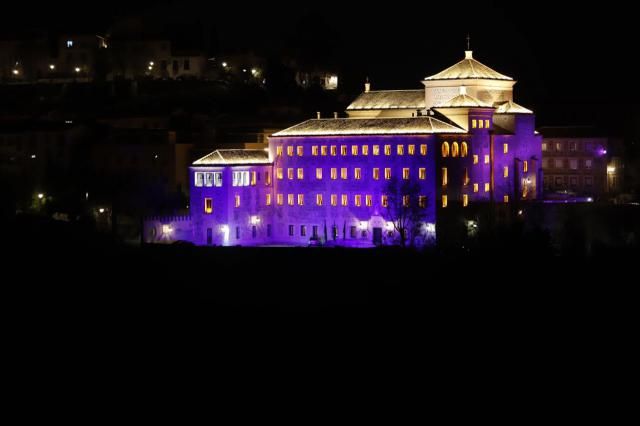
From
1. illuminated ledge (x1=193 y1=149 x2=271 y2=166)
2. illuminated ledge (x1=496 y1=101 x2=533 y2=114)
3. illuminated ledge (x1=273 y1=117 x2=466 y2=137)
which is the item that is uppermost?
illuminated ledge (x1=496 y1=101 x2=533 y2=114)

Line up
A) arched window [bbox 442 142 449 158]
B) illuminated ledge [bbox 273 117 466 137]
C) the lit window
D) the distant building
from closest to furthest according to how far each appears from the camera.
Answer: illuminated ledge [bbox 273 117 466 137]
arched window [bbox 442 142 449 158]
the lit window
the distant building

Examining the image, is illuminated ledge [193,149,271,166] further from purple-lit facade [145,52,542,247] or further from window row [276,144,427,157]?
window row [276,144,427,157]

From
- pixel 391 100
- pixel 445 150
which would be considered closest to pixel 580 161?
pixel 391 100

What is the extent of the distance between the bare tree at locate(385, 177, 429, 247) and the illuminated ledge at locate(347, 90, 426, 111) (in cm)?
716

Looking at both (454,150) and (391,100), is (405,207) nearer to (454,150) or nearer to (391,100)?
(454,150)

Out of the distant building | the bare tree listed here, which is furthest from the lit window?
the distant building

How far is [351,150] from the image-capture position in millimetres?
59312

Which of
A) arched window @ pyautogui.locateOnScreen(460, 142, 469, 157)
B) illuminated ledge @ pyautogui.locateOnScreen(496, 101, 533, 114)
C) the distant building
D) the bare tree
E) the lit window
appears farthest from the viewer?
the distant building

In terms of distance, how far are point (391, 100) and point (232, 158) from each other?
376 inches

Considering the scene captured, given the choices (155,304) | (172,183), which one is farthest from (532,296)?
(172,183)

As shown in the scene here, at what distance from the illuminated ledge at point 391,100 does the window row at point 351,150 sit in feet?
20.1

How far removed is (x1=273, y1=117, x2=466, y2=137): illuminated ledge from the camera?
57875 millimetres

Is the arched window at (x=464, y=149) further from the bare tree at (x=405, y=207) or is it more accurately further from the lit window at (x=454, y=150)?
the bare tree at (x=405, y=207)

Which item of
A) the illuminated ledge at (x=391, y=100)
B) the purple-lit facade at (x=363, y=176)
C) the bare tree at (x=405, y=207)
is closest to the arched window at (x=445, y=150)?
the purple-lit facade at (x=363, y=176)
